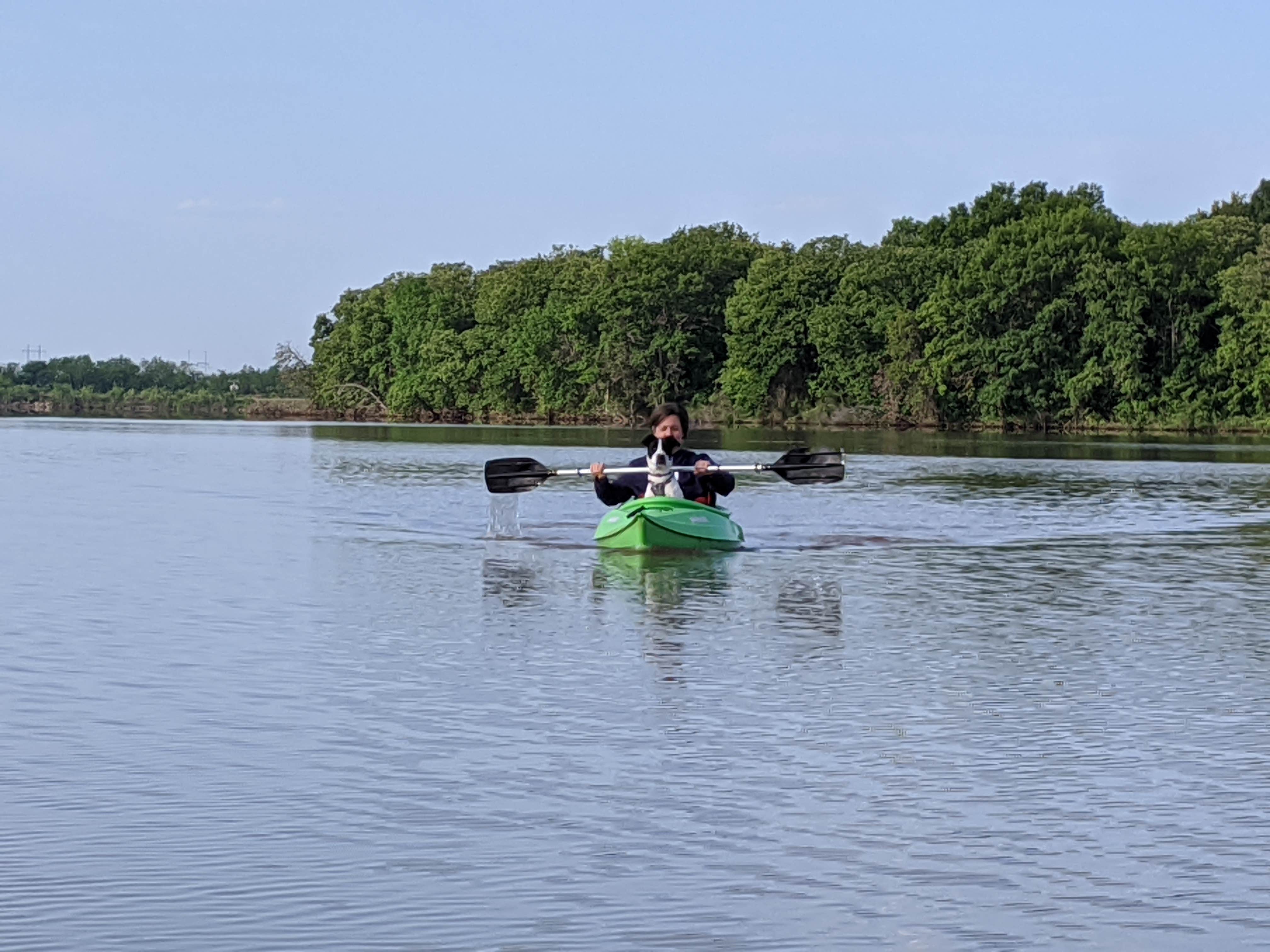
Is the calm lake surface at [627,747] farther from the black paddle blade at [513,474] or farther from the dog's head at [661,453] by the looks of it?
the black paddle blade at [513,474]

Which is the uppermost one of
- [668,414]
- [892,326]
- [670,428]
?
[892,326]

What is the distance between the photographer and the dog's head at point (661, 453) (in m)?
20.0

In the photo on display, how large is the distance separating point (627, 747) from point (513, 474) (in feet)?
45.4

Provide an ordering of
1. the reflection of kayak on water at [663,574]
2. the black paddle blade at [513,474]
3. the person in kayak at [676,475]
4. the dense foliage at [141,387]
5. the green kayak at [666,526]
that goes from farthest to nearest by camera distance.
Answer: the dense foliage at [141,387] < the black paddle blade at [513,474] < the person in kayak at [676,475] < the green kayak at [666,526] < the reflection of kayak on water at [663,574]

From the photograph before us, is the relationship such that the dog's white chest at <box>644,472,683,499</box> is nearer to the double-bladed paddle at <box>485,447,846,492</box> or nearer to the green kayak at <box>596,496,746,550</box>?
the green kayak at <box>596,496,746,550</box>

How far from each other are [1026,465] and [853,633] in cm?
3179

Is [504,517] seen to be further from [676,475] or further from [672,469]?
[672,469]

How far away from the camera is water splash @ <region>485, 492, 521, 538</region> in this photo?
2381cm

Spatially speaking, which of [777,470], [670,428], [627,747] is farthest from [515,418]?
[627,747]

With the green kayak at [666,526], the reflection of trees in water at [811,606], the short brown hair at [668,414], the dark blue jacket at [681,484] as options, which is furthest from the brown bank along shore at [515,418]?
the reflection of trees in water at [811,606]

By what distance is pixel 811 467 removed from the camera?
74.5 ft

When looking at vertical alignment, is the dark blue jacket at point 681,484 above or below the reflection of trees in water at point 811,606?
above

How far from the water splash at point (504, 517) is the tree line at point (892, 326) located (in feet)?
170

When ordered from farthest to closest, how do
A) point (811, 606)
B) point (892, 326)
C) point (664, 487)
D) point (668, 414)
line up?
point (892, 326), point (664, 487), point (668, 414), point (811, 606)
